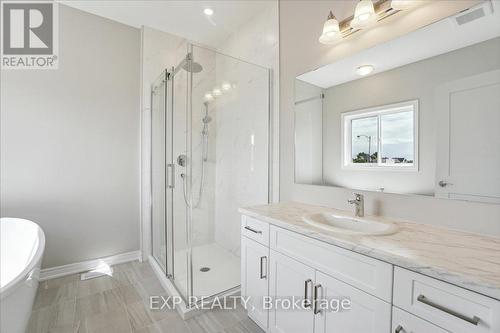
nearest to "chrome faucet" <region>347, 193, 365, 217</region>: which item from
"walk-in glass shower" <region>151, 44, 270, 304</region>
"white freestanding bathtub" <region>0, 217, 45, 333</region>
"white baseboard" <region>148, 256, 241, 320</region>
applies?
"walk-in glass shower" <region>151, 44, 270, 304</region>

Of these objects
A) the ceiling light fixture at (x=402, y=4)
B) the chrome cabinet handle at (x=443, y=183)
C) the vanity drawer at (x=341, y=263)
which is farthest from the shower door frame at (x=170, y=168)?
the chrome cabinet handle at (x=443, y=183)

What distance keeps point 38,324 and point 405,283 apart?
7.98 feet

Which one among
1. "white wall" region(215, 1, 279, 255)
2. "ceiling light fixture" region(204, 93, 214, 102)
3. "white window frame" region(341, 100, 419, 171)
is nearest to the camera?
"white window frame" region(341, 100, 419, 171)

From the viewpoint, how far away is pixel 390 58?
142cm

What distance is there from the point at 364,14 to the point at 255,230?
1545 mm

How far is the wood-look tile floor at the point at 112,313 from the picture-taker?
1689 mm

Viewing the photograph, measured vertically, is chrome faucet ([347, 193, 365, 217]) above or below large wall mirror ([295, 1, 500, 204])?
below

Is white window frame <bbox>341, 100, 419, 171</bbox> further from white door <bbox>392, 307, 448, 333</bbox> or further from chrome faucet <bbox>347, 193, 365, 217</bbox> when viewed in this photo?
white door <bbox>392, 307, 448, 333</bbox>

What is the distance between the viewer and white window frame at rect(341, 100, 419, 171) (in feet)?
4.34

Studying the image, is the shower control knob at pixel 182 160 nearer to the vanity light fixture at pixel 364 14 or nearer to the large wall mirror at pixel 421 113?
the large wall mirror at pixel 421 113

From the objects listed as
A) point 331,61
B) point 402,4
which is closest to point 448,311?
point 402,4

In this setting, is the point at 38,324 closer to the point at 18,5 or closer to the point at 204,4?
the point at 18,5

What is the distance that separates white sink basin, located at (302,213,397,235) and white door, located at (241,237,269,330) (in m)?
0.40

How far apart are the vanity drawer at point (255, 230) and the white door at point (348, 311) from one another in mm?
436
